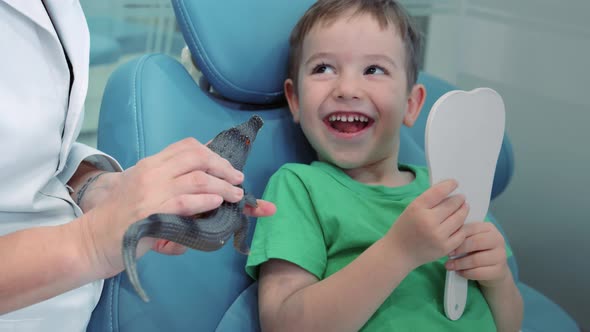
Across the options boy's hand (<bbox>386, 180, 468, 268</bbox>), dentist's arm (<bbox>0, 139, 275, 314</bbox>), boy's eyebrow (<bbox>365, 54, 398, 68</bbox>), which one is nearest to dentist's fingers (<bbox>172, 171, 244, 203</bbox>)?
dentist's arm (<bbox>0, 139, 275, 314</bbox>)

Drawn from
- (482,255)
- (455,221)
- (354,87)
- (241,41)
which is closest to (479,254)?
(482,255)

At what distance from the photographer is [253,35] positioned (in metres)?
1.15

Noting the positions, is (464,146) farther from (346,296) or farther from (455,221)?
(346,296)

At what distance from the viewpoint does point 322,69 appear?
3.63 feet

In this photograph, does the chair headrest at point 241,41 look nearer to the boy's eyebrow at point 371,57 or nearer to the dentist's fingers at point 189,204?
the boy's eyebrow at point 371,57

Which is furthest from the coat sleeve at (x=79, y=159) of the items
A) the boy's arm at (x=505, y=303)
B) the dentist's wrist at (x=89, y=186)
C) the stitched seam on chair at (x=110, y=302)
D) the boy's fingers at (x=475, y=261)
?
the boy's arm at (x=505, y=303)

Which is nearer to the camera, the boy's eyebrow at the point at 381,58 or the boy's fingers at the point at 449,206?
the boy's fingers at the point at 449,206

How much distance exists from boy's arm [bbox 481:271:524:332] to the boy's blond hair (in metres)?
0.39

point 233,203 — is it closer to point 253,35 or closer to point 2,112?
point 2,112

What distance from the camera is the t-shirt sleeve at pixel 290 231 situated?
37.7 inches

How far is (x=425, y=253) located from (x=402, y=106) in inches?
13.2

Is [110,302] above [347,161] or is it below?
below

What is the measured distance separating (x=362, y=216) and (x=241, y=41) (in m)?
0.38

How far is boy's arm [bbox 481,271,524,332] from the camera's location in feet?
3.40
